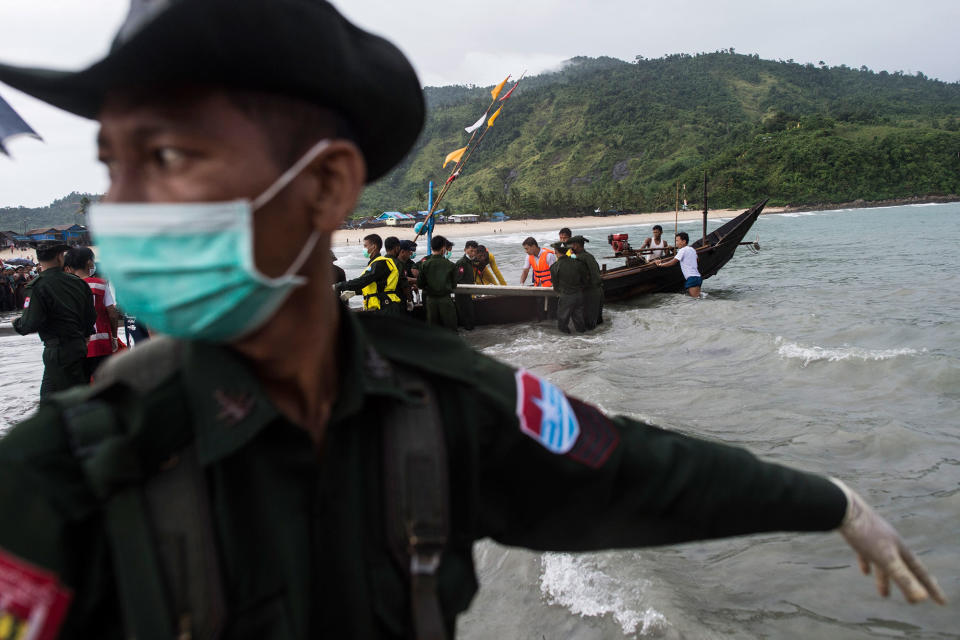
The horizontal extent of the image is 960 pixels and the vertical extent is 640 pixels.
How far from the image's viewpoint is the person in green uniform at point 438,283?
10531 mm

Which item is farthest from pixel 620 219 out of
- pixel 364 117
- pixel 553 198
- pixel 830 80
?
pixel 830 80

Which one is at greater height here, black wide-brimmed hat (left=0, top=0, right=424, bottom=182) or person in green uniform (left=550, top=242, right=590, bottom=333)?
black wide-brimmed hat (left=0, top=0, right=424, bottom=182)

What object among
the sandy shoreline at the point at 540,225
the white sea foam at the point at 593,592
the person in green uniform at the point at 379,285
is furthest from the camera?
the sandy shoreline at the point at 540,225

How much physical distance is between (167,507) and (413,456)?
34cm

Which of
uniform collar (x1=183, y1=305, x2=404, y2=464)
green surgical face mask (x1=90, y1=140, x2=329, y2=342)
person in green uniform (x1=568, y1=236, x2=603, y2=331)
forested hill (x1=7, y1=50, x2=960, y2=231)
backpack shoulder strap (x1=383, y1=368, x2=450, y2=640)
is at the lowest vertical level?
person in green uniform (x1=568, y1=236, x2=603, y2=331)

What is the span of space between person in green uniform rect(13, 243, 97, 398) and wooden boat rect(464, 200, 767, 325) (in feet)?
21.0

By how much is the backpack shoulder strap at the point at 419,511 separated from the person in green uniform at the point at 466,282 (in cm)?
1025

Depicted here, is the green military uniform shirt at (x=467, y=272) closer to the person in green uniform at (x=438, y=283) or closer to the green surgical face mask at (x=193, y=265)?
the person in green uniform at (x=438, y=283)

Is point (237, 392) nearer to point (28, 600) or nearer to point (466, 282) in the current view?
point (28, 600)

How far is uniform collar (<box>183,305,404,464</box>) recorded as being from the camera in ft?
2.89

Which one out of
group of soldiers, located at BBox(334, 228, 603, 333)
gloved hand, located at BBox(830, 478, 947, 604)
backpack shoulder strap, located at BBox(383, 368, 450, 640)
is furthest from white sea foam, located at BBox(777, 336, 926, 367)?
backpack shoulder strap, located at BBox(383, 368, 450, 640)

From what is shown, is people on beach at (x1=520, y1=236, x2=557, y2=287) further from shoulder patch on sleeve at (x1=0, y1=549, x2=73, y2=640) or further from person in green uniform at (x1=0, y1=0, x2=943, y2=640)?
shoulder patch on sleeve at (x1=0, y1=549, x2=73, y2=640)

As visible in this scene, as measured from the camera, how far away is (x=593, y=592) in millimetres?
3201

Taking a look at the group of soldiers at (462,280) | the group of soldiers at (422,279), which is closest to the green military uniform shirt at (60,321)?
the group of soldiers at (422,279)
